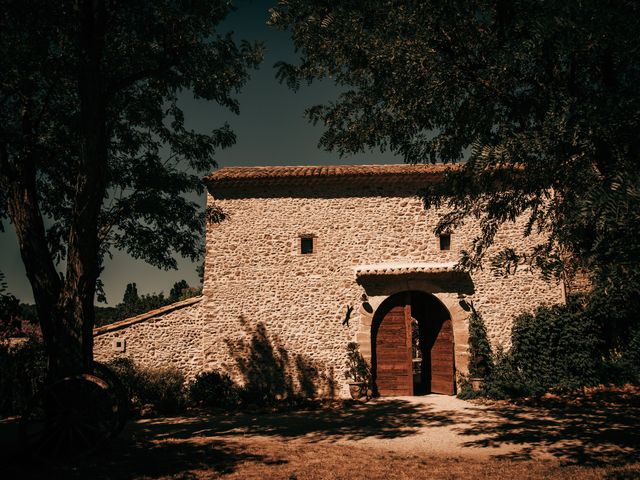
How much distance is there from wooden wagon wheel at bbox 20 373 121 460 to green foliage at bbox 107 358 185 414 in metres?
4.66

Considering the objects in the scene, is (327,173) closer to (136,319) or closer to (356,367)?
(356,367)

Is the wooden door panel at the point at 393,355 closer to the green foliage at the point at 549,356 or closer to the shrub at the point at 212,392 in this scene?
the green foliage at the point at 549,356

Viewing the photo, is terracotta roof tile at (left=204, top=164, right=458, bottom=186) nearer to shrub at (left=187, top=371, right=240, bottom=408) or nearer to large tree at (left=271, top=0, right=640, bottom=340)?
large tree at (left=271, top=0, right=640, bottom=340)

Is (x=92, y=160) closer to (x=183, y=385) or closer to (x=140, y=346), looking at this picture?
(x=140, y=346)

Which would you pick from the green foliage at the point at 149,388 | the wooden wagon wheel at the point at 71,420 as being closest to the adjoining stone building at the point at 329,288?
the green foliage at the point at 149,388

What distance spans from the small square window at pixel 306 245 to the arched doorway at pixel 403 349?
278cm

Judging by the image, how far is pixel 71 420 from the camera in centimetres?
597

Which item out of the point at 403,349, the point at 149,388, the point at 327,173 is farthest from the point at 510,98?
the point at 149,388

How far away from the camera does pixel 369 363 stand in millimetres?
12352

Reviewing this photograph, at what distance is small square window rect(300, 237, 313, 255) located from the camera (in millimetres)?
13141

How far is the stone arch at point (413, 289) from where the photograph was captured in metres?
12.5

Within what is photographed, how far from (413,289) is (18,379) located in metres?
10.6

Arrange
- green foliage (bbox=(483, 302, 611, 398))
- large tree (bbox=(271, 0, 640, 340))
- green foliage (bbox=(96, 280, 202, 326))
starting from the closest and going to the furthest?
large tree (bbox=(271, 0, 640, 340)), green foliage (bbox=(483, 302, 611, 398)), green foliage (bbox=(96, 280, 202, 326))

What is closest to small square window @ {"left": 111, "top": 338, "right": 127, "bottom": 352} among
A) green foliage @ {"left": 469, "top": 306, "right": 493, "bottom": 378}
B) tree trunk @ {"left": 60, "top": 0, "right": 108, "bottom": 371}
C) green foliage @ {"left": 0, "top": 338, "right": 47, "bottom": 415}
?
green foliage @ {"left": 0, "top": 338, "right": 47, "bottom": 415}
